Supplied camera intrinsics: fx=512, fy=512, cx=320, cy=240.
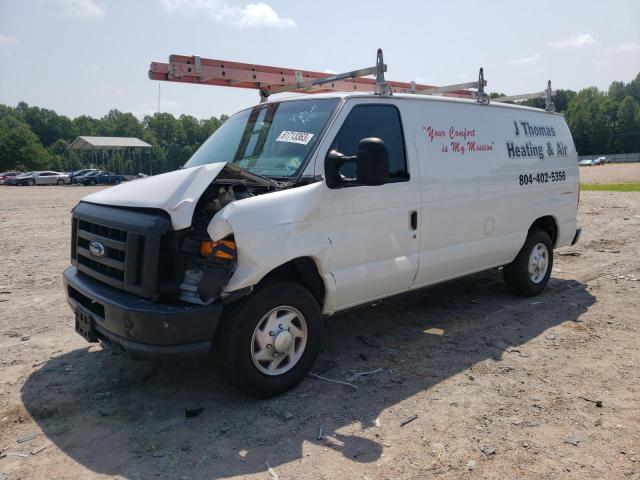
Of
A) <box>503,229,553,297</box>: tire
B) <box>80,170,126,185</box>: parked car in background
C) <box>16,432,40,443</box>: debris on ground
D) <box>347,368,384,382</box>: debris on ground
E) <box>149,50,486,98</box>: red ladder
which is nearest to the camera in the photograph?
<box>16,432,40,443</box>: debris on ground

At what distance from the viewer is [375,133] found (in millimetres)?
4551

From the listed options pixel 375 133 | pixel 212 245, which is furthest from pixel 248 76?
pixel 212 245

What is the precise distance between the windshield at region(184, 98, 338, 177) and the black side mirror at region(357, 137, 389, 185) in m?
0.51

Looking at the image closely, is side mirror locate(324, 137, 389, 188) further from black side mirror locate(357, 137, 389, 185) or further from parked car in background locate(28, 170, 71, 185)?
parked car in background locate(28, 170, 71, 185)

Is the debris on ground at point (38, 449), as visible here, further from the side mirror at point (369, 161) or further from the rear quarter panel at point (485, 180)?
the rear quarter panel at point (485, 180)

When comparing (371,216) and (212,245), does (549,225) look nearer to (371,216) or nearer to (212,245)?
(371,216)

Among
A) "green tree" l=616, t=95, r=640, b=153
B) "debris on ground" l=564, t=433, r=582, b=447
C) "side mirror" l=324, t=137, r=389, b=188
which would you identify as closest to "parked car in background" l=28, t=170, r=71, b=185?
"side mirror" l=324, t=137, r=389, b=188

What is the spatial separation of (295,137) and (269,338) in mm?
1694

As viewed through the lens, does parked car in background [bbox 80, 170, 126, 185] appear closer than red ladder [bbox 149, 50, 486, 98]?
No

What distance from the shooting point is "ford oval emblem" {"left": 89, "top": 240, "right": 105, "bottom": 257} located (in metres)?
3.79

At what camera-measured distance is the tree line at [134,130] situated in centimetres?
7169

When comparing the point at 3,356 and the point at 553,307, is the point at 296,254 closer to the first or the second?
the point at 3,356

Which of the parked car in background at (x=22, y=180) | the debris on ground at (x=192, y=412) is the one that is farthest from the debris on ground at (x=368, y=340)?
the parked car in background at (x=22, y=180)

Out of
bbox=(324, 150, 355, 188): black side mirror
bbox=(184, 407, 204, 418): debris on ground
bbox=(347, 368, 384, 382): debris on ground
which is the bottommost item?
bbox=(184, 407, 204, 418): debris on ground
